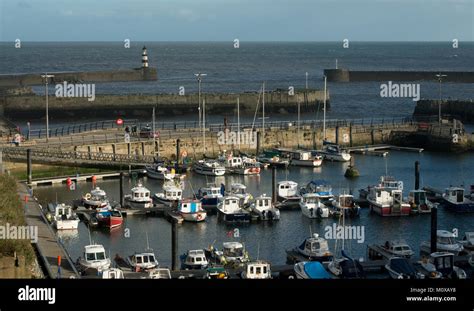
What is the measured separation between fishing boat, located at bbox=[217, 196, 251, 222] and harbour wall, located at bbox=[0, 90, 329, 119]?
3703 cm

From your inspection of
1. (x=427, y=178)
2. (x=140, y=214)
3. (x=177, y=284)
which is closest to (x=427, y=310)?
(x=177, y=284)

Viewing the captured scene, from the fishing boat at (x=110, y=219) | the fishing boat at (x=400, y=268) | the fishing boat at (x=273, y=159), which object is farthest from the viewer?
the fishing boat at (x=273, y=159)

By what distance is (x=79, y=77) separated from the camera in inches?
3656

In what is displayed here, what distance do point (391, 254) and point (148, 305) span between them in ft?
54.3

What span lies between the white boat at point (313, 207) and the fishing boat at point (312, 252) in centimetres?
625

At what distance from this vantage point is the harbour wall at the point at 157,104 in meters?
66.1

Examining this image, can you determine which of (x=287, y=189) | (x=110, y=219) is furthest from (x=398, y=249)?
(x=287, y=189)

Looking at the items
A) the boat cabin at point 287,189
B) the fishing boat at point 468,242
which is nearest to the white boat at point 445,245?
the fishing boat at point 468,242

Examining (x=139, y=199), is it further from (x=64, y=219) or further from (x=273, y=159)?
(x=273, y=159)

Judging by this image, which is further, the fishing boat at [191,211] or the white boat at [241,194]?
the white boat at [241,194]

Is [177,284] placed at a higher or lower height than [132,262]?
higher

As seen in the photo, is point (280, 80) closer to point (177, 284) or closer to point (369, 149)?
point (369, 149)

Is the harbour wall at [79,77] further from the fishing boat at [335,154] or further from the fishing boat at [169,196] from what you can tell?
the fishing boat at [169,196]

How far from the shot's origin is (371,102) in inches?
3246
